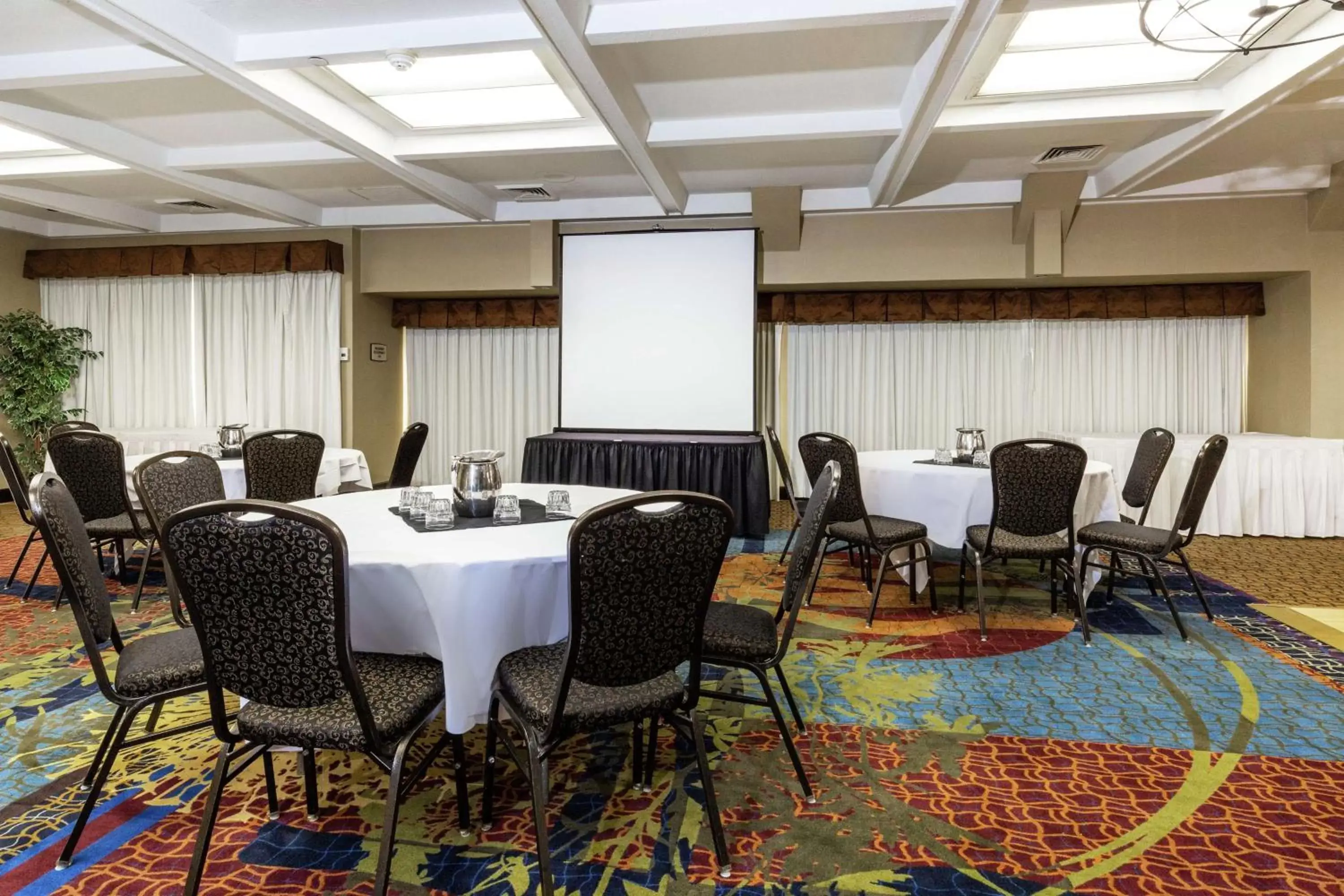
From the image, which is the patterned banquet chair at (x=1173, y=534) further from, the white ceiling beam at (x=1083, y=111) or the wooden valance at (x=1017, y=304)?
the wooden valance at (x=1017, y=304)

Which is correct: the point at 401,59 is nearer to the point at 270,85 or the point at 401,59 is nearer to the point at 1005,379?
the point at 270,85

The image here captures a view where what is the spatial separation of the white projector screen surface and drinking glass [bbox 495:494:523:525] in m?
4.81

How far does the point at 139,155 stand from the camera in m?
5.45

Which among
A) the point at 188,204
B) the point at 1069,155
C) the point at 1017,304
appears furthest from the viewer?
the point at 1017,304

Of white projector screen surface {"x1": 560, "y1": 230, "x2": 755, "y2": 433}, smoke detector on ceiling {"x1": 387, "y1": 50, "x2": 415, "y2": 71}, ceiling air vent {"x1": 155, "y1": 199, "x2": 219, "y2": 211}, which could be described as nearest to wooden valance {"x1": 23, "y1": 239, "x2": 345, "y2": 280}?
ceiling air vent {"x1": 155, "y1": 199, "x2": 219, "y2": 211}

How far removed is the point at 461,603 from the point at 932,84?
365 centimetres

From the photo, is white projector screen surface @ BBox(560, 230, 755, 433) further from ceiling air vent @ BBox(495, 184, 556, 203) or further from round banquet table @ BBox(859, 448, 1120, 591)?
round banquet table @ BBox(859, 448, 1120, 591)

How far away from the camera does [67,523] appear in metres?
1.85

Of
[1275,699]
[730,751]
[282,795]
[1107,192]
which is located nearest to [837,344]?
[1107,192]

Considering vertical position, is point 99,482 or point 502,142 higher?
point 502,142

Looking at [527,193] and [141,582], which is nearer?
[141,582]

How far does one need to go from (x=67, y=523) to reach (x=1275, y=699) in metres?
3.87

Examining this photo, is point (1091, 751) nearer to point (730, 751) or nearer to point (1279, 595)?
point (730, 751)

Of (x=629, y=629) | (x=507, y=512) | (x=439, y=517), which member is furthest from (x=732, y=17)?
(x=629, y=629)
